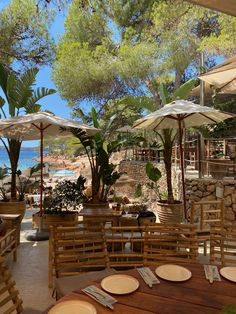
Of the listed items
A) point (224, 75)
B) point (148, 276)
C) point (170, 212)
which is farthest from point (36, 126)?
point (148, 276)

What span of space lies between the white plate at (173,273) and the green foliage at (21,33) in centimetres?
916

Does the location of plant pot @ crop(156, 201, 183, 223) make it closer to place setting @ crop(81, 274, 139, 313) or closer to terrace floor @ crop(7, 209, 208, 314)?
terrace floor @ crop(7, 209, 208, 314)

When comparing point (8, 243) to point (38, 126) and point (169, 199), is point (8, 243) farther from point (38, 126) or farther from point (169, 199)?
point (169, 199)

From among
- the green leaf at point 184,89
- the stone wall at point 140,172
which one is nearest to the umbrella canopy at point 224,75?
the green leaf at point 184,89

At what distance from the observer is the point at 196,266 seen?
2.21m

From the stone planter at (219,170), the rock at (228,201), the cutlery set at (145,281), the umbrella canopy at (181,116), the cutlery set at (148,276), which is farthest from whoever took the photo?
the stone planter at (219,170)

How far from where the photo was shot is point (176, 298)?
174 cm

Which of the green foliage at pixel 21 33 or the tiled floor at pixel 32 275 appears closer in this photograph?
the tiled floor at pixel 32 275

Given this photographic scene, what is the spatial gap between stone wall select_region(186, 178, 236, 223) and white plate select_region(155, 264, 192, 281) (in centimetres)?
494

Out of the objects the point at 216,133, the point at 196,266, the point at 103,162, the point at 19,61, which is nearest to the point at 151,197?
the point at 216,133

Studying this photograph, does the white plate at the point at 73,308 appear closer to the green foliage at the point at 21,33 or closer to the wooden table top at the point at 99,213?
the wooden table top at the point at 99,213

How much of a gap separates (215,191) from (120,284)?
5555mm

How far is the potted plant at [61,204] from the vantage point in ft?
19.1

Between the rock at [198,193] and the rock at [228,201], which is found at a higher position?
the rock at [198,193]
